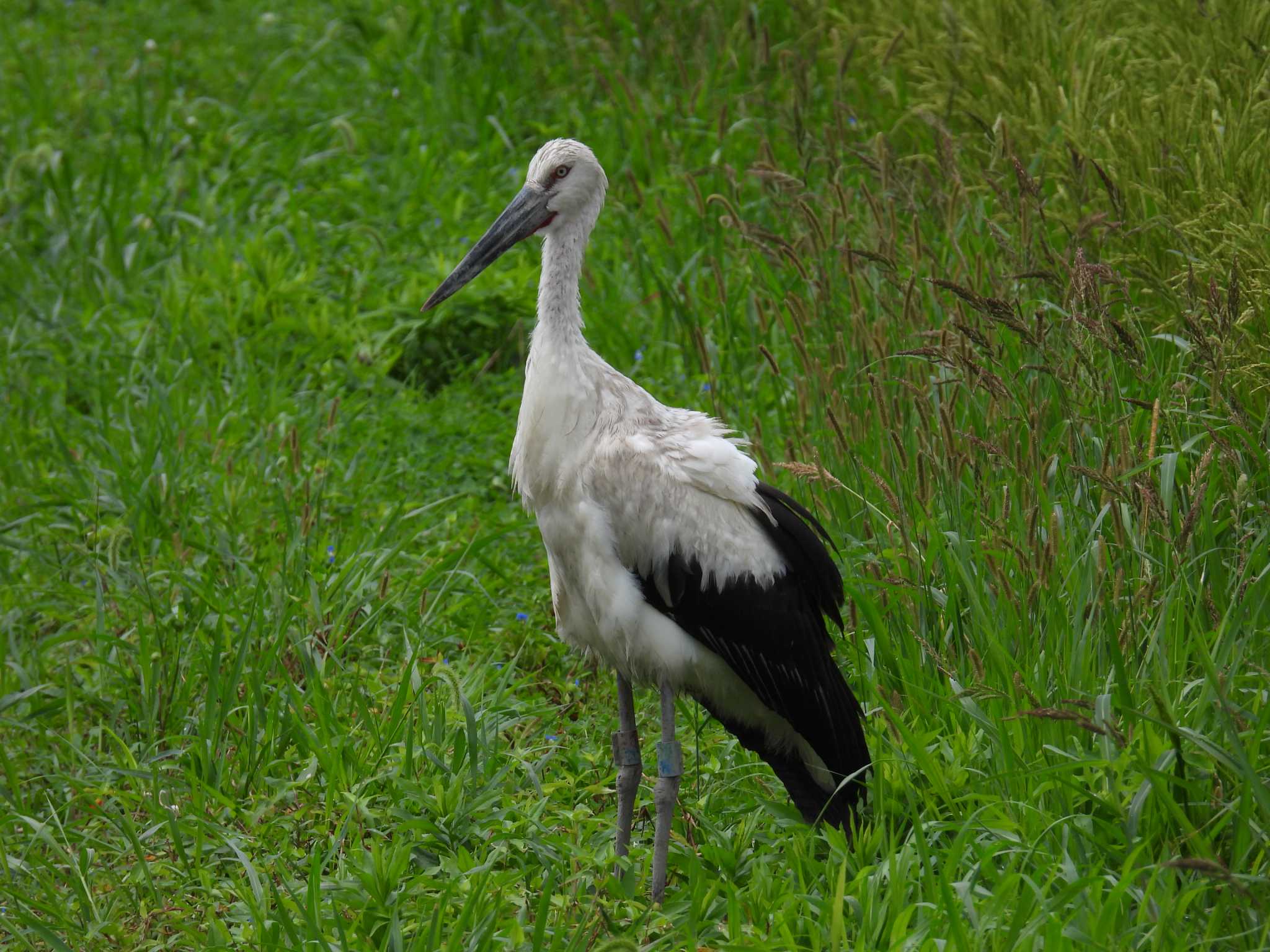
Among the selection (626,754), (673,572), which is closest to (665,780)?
(626,754)

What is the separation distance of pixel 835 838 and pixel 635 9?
5.58 m

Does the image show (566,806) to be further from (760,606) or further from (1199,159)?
(1199,159)

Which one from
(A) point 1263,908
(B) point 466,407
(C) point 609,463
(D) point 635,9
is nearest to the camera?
(A) point 1263,908

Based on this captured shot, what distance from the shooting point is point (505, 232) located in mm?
4062

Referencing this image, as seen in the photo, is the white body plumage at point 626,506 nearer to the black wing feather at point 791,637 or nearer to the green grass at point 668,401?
the black wing feather at point 791,637

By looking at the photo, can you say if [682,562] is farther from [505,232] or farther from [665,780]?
[505,232]

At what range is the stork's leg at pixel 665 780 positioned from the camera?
3672 mm

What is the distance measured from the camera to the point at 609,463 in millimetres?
3727

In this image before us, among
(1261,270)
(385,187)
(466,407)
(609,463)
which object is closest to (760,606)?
(609,463)

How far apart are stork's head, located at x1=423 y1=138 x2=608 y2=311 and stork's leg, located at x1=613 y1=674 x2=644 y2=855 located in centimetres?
123

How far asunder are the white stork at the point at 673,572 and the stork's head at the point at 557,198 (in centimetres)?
23

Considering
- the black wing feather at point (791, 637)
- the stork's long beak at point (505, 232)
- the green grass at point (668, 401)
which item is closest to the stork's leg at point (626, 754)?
the green grass at point (668, 401)

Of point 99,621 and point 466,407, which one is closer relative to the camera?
point 99,621

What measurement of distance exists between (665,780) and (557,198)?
160cm
